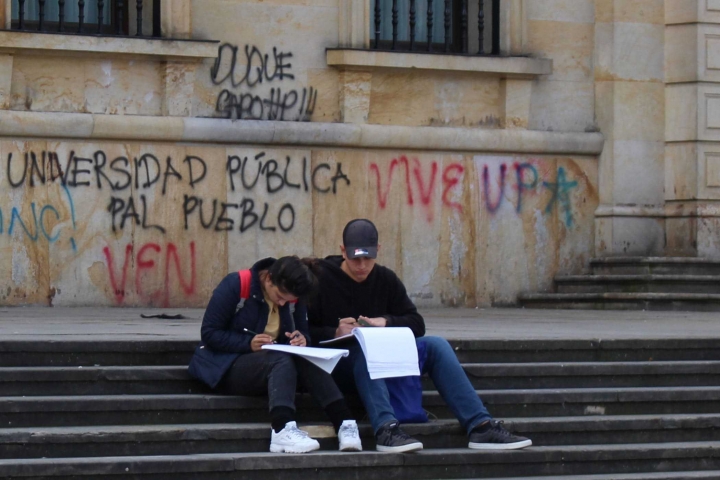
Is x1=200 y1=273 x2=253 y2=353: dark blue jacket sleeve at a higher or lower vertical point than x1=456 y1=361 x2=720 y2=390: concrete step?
higher

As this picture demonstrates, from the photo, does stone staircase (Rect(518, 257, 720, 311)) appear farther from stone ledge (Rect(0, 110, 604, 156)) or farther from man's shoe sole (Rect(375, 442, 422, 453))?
man's shoe sole (Rect(375, 442, 422, 453))

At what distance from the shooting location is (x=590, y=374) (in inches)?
326

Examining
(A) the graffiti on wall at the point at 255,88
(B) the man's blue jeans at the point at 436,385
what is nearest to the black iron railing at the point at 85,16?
(A) the graffiti on wall at the point at 255,88

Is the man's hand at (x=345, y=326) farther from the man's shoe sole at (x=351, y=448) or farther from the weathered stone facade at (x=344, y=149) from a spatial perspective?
the weathered stone facade at (x=344, y=149)

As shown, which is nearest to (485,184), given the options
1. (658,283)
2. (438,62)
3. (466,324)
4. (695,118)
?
(438,62)

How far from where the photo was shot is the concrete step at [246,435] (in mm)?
6812

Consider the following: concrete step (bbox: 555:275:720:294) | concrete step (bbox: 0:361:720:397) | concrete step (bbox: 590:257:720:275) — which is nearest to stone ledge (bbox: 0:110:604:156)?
concrete step (bbox: 590:257:720:275)

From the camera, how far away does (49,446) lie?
22.3ft

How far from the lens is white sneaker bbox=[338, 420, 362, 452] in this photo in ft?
22.8

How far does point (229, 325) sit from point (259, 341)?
0.22 meters

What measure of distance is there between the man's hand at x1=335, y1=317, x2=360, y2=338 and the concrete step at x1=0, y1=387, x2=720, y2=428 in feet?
1.19

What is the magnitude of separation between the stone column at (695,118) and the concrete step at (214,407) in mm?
5933

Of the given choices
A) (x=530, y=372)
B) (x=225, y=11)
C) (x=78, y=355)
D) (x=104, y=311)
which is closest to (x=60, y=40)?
(x=225, y=11)

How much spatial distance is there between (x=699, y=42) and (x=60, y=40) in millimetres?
6050
